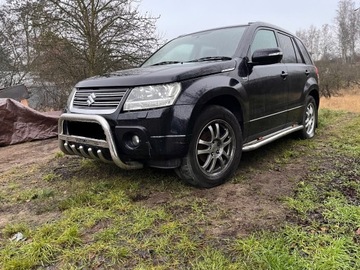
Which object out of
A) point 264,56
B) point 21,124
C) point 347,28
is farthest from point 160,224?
point 347,28

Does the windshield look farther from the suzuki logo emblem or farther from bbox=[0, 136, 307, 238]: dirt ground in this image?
bbox=[0, 136, 307, 238]: dirt ground

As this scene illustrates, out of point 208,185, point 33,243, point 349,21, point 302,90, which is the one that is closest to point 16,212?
point 33,243

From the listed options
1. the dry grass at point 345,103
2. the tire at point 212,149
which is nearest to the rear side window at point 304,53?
the tire at point 212,149

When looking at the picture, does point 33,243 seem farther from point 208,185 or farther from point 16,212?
point 208,185

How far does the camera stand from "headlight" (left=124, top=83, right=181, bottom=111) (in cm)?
269

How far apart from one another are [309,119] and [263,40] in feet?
6.41

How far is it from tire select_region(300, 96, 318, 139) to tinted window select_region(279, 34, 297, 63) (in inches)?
29.4

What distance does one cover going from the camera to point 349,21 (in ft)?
93.5

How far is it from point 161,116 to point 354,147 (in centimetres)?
317

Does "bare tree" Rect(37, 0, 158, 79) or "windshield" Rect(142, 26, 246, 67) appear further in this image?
"bare tree" Rect(37, 0, 158, 79)

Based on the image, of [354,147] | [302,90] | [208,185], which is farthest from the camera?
[302,90]

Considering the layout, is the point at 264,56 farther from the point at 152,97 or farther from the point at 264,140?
the point at 152,97

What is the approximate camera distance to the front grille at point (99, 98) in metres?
2.81

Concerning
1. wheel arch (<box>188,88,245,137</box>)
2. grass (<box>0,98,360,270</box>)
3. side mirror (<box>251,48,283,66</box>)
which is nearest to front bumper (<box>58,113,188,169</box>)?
wheel arch (<box>188,88,245,137</box>)
